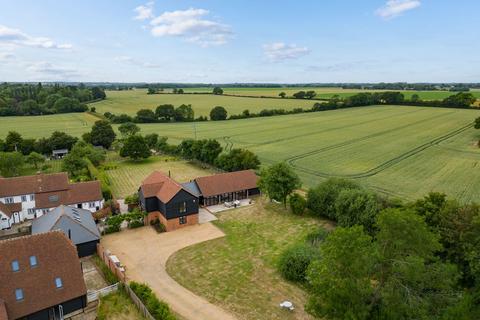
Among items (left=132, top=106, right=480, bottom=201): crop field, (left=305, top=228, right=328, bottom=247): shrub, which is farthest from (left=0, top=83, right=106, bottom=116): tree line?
(left=305, top=228, right=328, bottom=247): shrub

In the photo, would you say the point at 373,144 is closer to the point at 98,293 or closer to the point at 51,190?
the point at 51,190

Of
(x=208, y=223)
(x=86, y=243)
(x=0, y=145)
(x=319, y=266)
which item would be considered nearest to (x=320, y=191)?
(x=208, y=223)

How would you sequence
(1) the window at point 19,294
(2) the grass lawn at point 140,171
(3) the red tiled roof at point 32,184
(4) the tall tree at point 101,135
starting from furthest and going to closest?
(4) the tall tree at point 101,135
(2) the grass lawn at point 140,171
(3) the red tiled roof at point 32,184
(1) the window at point 19,294

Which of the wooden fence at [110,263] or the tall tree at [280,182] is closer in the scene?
the wooden fence at [110,263]

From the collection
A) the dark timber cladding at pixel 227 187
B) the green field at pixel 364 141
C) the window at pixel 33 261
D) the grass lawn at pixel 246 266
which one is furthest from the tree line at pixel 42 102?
the window at pixel 33 261

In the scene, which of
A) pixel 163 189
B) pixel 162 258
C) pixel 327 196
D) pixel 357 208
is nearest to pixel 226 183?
pixel 163 189

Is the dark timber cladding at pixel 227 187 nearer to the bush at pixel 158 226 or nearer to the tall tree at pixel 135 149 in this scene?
the bush at pixel 158 226
